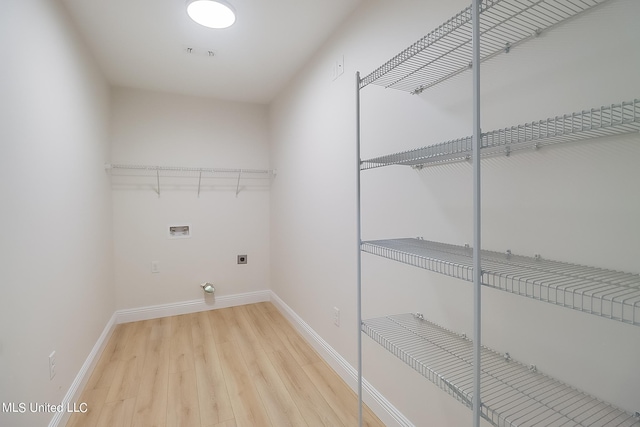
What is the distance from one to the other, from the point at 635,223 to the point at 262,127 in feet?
11.5

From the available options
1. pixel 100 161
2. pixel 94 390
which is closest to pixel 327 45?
pixel 100 161

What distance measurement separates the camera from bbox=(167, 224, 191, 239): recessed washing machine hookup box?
3.39 m

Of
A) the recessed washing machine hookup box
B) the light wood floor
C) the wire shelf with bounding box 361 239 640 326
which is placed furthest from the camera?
the recessed washing machine hookup box

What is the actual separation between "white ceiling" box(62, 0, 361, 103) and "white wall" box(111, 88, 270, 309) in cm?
33

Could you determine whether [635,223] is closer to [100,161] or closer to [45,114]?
[45,114]

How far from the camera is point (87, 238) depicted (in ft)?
7.52

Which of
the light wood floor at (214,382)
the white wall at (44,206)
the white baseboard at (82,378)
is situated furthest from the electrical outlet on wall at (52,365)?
the light wood floor at (214,382)

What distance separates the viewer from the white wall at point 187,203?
3199 mm

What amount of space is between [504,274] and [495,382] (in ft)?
1.60

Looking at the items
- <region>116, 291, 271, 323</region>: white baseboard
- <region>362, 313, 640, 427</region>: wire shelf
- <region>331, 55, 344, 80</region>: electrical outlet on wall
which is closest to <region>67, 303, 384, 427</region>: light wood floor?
<region>116, 291, 271, 323</region>: white baseboard

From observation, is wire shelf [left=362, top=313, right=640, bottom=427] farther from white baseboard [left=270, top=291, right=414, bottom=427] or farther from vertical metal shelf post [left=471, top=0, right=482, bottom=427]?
white baseboard [left=270, top=291, right=414, bottom=427]

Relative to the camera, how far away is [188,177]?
11.2 ft

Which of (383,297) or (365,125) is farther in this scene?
(365,125)

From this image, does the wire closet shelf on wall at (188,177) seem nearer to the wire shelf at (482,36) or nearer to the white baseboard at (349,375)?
the white baseboard at (349,375)
